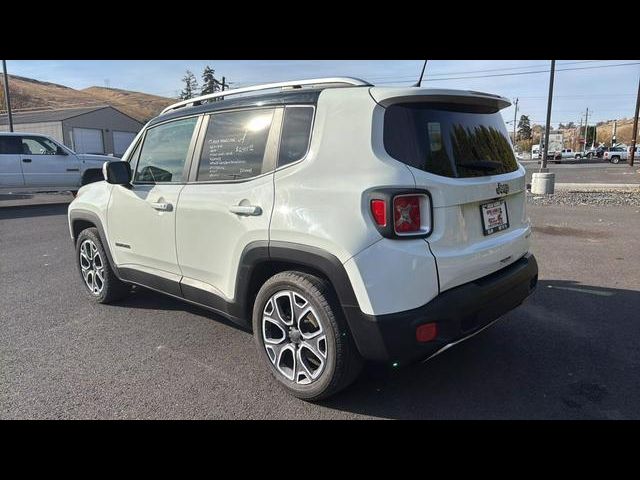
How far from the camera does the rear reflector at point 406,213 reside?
241 cm

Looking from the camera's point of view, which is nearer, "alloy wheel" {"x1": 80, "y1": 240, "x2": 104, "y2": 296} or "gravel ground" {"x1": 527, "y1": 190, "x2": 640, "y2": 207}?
"alloy wheel" {"x1": 80, "y1": 240, "x2": 104, "y2": 296}

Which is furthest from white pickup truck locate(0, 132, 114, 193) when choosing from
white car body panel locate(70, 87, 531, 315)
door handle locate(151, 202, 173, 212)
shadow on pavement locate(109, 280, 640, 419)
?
white car body panel locate(70, 87, 531, 315)

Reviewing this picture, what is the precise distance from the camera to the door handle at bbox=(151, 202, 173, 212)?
3.58 metres

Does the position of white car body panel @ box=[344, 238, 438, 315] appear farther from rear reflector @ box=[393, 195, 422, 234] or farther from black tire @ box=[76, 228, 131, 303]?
black tire @ box=[76, 228, 131, 303]

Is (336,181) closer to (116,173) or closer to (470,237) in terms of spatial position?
(470,237)

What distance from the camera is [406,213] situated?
2.43 m

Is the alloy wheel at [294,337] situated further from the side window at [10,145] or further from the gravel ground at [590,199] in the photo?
Result: the side window at [10,145]

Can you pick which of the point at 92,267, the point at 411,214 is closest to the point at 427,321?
the point at 411,214

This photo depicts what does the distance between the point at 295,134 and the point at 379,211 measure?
33.1 inches

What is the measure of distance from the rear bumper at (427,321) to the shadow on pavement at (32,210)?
11471 mm

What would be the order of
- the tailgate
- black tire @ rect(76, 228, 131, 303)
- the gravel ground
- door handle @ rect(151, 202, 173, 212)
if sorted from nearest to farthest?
1. the tailgate
2. door handle @ rect(151, 202, 173, 212)
3. black tire @ rect(76, 228, 131, 303)
4. the gravel ground

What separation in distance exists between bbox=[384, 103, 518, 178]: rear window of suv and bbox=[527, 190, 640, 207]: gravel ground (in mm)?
10193
